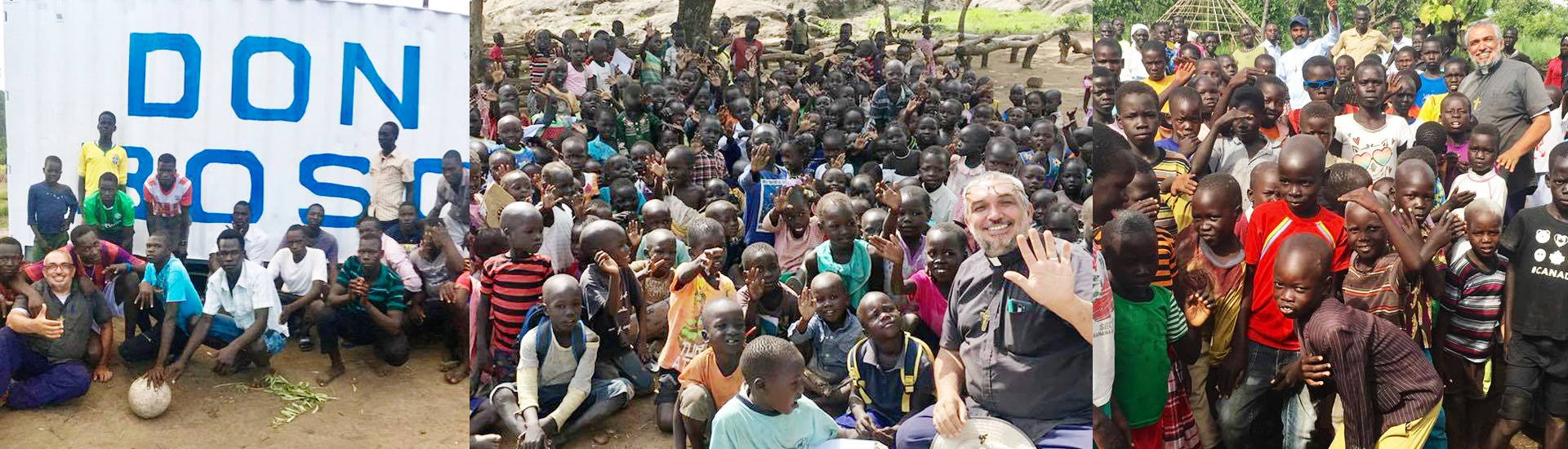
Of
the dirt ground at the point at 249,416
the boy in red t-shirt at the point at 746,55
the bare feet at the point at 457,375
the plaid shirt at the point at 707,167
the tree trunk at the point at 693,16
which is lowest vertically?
the dirt ground at the point at 249,416

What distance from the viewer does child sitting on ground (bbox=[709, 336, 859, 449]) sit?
2826mm

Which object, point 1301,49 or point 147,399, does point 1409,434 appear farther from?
point 147,399

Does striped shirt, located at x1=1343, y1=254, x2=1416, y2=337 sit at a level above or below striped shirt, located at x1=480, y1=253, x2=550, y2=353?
above

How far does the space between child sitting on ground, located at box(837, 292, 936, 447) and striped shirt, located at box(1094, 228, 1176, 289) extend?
2.10 ft

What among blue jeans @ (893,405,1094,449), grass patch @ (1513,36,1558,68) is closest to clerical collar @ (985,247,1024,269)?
blue jeans @ (893,405,1094,449)

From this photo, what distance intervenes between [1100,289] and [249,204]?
2.99 m

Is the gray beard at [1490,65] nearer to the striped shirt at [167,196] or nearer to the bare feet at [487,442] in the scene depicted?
the bare feet at [487,442]

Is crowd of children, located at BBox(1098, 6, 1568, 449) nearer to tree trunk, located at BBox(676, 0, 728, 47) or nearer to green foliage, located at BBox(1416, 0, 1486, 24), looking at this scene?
green foliage, located at BBox(1416, 0, 1486, 24)

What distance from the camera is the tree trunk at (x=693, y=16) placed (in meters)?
10.1

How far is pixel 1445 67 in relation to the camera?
5.04 m

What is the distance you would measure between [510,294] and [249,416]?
1.03 meters

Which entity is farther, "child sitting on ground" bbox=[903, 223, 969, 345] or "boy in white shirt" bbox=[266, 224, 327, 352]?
"boy in white shirt" bbox=[266, 224, 327, 352]

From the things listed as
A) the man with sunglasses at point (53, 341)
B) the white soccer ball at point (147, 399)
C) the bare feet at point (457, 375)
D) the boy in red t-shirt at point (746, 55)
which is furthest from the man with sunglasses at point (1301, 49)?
→ the boy in red t-shirt at point (746, 55)

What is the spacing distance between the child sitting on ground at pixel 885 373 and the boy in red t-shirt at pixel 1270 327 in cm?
76
